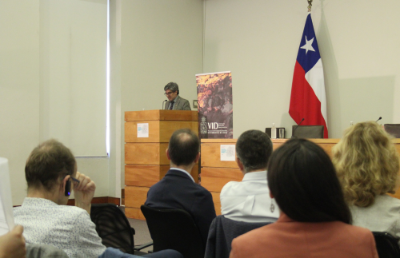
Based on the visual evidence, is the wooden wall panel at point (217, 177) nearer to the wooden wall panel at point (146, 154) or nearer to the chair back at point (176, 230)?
the wooden wall panel at point (146, 154)

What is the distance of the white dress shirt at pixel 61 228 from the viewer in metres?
1.30

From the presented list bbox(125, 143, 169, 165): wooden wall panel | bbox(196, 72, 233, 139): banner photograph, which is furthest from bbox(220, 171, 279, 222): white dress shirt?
bbox(125, 143, 169, 165): wooden wall panel

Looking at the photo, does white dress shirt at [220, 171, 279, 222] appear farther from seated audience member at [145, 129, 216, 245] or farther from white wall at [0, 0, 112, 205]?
white wall at [0, 0, 112, 205]

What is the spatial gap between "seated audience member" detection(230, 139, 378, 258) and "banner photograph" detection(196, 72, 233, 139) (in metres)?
3.74

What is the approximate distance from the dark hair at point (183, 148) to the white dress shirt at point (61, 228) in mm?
992

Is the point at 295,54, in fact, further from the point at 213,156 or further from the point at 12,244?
the point at 12,244

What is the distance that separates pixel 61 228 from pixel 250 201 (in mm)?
831

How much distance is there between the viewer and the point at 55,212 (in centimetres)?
135

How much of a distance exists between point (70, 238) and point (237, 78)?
644cm

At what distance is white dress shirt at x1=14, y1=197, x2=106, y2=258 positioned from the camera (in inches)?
51.1

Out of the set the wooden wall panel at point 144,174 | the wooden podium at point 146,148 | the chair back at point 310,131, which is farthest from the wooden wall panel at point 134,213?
the chair back at point 310,131

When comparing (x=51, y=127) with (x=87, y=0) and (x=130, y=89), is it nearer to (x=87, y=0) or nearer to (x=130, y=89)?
(x=130, y=89)

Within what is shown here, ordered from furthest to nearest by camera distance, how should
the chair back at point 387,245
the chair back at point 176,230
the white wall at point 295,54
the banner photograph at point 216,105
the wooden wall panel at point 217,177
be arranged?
the white wall at point 295,54 → the banner photograph at point 216,105 → the wooden wall panel at point 217,177 → the chair back at point 176,230 → the chair back at point 387,245

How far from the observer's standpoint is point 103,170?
6.76 metres
